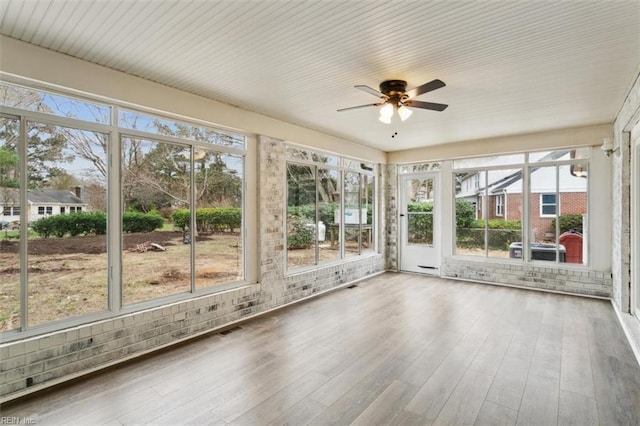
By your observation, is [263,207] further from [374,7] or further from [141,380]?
[374,7]

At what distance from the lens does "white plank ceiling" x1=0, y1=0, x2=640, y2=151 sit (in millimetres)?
2240

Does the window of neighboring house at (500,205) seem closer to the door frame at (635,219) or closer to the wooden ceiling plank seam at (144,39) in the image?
the door frame at (635,219)

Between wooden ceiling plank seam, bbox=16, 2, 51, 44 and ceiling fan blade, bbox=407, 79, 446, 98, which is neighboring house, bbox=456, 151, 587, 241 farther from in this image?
wooden ceiling plank seam, bbox=16, 2, 51, 44

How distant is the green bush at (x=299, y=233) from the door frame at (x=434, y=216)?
2.80 m

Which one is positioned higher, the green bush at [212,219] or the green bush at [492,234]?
the green bush at [212,219]

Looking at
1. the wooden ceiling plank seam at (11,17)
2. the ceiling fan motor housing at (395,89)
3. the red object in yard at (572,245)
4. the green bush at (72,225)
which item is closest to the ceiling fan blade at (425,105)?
the ceiling fan motor housing at (395,89)

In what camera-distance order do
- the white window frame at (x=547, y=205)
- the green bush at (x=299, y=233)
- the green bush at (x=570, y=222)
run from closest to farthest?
the green bush at (x=299, y=233) → the green bush at (x=570, y=222) → the white window frame at (x=547, y=205)

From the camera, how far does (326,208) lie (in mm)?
6133

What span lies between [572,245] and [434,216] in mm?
2508

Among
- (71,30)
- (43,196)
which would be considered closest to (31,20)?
(71,30)

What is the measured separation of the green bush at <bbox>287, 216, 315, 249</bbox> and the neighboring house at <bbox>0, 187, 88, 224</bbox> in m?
2.89

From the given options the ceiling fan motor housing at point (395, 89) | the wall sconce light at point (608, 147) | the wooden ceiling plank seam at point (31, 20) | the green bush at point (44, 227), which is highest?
the wooden ceiling plank seam at point (31, 20)

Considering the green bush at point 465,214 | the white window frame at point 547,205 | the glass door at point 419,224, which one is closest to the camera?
the white window frame at point 547,205

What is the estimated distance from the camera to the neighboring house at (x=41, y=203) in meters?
2.70
